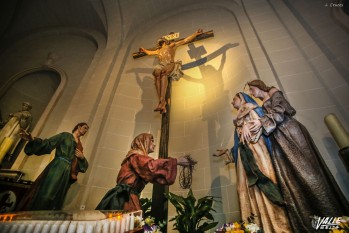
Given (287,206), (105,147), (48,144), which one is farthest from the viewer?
(105,147)

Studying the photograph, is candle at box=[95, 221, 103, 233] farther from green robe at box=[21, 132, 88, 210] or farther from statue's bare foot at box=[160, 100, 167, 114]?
statue's bare foot at box=[160, 100, 167, 114]

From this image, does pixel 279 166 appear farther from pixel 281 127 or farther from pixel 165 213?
pixel 165 213

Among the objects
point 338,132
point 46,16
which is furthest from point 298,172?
point 46,16

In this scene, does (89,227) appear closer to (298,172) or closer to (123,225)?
(123,225)

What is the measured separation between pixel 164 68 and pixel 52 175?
2547mm

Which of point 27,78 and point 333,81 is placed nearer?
point 333,81

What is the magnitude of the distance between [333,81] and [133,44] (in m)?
5.48

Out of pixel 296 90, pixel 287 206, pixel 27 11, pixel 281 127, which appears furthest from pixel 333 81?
pixel 27 11

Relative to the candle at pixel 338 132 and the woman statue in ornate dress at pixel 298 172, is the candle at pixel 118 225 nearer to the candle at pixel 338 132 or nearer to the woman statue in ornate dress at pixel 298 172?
the woman statue in ornate dress at pixel 298 172

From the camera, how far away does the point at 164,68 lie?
393cm

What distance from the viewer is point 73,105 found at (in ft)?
15.7

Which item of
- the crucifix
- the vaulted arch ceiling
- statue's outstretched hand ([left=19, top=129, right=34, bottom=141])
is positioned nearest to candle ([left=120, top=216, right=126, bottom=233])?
the crucifix

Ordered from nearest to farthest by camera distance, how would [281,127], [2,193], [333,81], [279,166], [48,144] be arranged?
[279,166] → [281,127] → [48,144] → [2,193] → [333,81]

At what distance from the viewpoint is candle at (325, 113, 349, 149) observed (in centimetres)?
197
